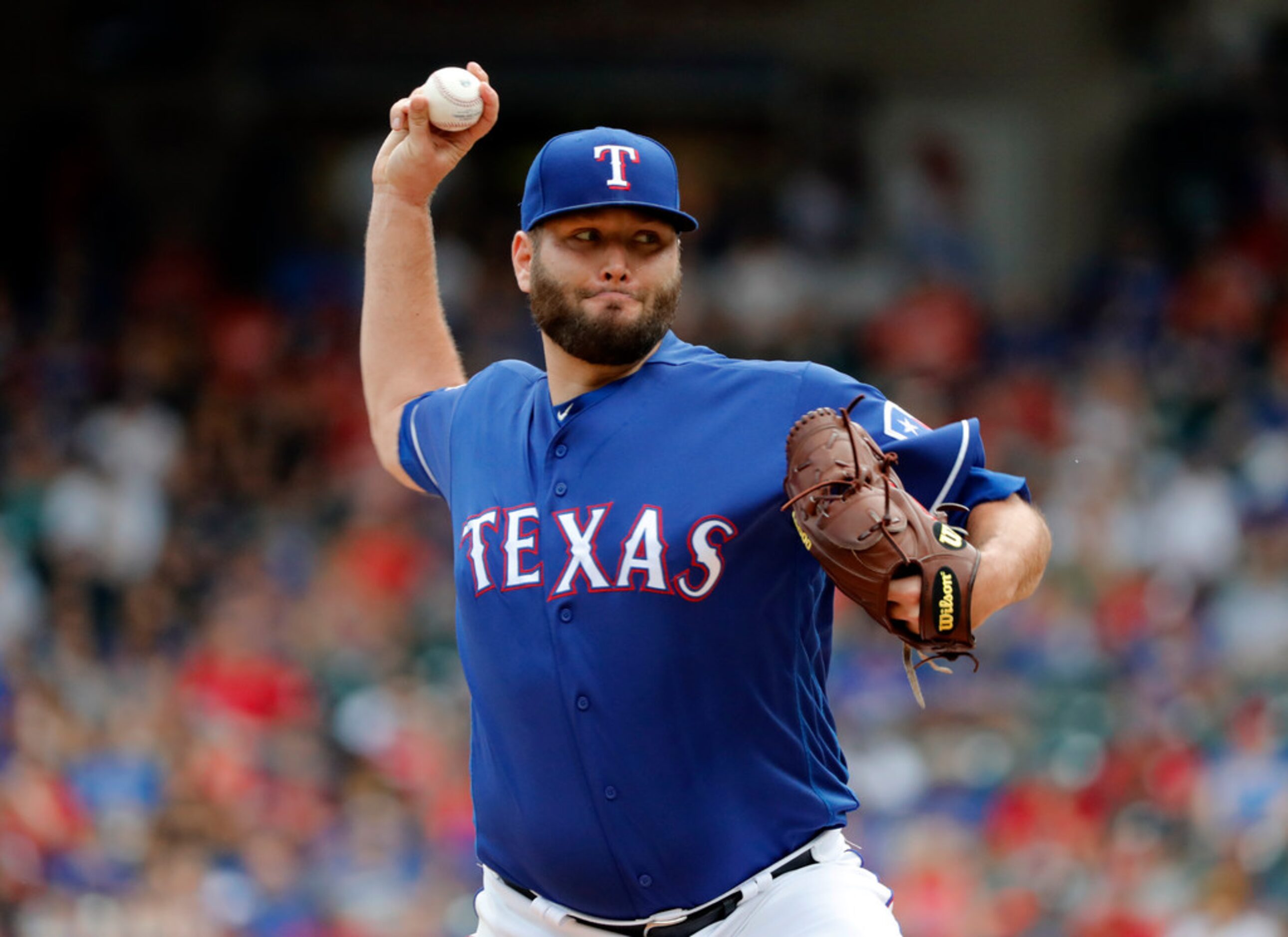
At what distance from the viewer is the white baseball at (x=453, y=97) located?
3453 millimetres

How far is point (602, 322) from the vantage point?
9.79 ft

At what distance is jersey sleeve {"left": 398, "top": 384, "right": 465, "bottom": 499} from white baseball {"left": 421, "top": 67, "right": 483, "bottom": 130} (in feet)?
1.85

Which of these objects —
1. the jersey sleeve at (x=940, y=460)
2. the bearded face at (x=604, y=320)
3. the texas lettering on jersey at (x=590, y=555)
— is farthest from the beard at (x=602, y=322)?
the jersey sleeve at (x=940, y=460)

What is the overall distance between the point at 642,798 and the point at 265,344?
8891 mm

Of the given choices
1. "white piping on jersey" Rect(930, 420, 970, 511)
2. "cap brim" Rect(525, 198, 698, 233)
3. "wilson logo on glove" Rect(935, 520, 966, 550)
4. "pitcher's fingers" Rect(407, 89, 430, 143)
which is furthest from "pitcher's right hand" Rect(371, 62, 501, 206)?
"wilson logo on glove" Rect(935, 520, 966, 550)

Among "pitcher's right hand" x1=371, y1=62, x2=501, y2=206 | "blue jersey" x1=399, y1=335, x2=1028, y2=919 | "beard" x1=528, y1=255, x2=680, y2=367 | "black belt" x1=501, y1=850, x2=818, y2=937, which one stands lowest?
"black belt" x1=501, y1=850, x2=818, y2=937

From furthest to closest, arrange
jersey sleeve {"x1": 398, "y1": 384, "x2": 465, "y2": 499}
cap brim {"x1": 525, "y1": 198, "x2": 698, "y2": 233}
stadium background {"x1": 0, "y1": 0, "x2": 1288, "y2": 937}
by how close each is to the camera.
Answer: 1. stadium background {"x1": 0, "y1": 0, "x2": 1288, "y2": 937}
2. jersey sleeve {"x1": 398, "y1": 384, "x2": 465, "y2": 499}
3. cap brim {"x1": 525, "y1": 198, "x2": 698, "y2": 233}

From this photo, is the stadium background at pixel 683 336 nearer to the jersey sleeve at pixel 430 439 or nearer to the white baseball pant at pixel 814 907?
the jersey sleeve at pixel 430 439

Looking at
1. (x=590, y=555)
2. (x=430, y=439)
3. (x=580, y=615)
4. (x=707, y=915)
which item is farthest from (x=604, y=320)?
(x=707, y=915)

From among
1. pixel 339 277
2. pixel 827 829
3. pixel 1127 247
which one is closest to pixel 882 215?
pixel 1127 247

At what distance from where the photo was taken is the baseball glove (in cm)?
252

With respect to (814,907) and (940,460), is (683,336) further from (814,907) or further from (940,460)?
(814,907)

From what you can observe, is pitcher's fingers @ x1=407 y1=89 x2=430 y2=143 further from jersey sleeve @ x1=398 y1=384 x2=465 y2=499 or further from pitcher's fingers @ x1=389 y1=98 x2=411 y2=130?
jersey sleeve @ x1=398 y1=384 x2=465 y2=499

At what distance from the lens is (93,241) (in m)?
11.8
